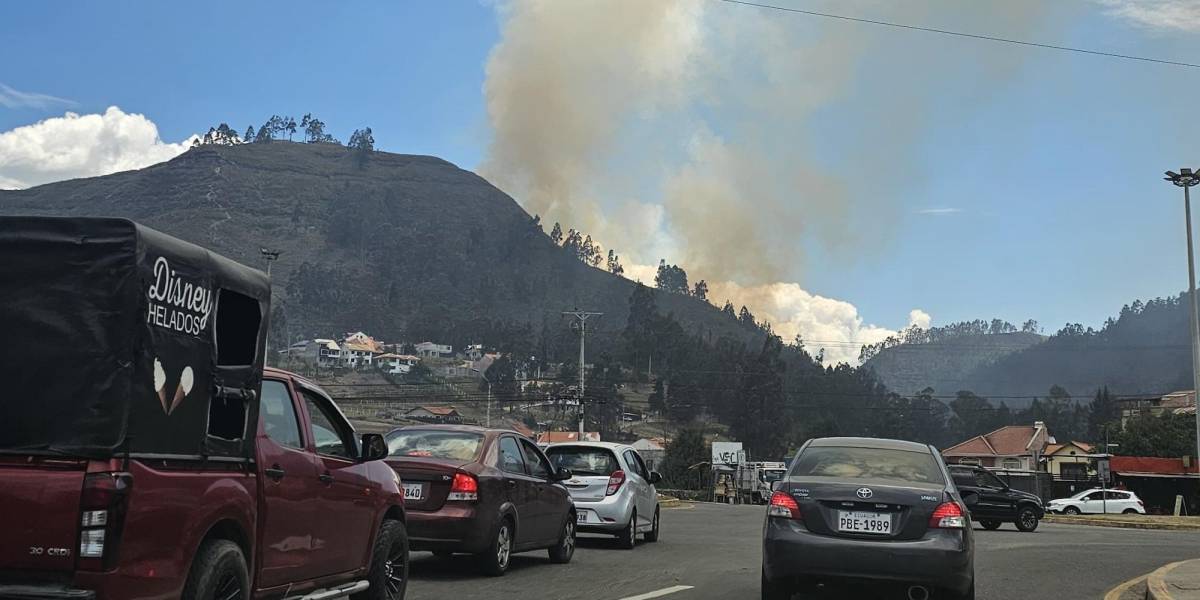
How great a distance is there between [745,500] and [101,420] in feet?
234

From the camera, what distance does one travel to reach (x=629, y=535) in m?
16.7

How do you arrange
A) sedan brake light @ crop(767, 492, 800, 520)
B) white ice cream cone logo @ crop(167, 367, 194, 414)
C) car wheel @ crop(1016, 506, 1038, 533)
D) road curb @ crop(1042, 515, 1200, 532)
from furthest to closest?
1. road curb @ crop(1042, 515, 1200, 532)
2. car wheel @ crop(1016, 506, 1038, 533)
3. sedan brake light @ crop(767, 492, 800, 520)
4. white ice cream cone logo @ crop(167, 367, 194, 414)

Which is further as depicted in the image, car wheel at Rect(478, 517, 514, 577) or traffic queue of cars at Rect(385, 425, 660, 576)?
car wheel at Rect(478, 517, 514, 577)

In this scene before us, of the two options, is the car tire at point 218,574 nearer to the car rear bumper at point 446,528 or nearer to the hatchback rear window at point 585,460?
the car rear bumper at point 446,528

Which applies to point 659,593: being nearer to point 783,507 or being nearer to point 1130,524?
point 783,507

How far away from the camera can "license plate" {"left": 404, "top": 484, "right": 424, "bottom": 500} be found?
11477mm

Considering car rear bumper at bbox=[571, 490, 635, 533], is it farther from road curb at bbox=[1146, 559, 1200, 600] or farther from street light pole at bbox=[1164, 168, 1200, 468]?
street light pole at bbox=[1164, 168, 1200, 468]

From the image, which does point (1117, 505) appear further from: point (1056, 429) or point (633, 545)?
point (1056, 429)

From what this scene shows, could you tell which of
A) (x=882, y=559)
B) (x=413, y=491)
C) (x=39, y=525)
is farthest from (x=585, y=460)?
(x=39, y=525)

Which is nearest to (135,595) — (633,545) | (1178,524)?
(633,545)

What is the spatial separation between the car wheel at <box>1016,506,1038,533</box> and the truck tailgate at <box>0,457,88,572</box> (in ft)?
92.1

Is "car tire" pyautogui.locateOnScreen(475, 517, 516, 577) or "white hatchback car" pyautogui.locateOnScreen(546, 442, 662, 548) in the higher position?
"white hatchback car" pyautogui.locateOnScreen(546, 442, 662, 548)

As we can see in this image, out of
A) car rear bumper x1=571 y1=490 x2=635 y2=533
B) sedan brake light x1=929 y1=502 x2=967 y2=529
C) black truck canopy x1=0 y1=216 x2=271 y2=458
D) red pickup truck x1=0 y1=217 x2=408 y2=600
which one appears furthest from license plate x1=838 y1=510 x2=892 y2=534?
car rear bumper x1=571 y1=490 x2=635 y2=533

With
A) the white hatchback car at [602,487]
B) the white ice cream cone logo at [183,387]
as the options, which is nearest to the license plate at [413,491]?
the white hatchback car at [602,487]
